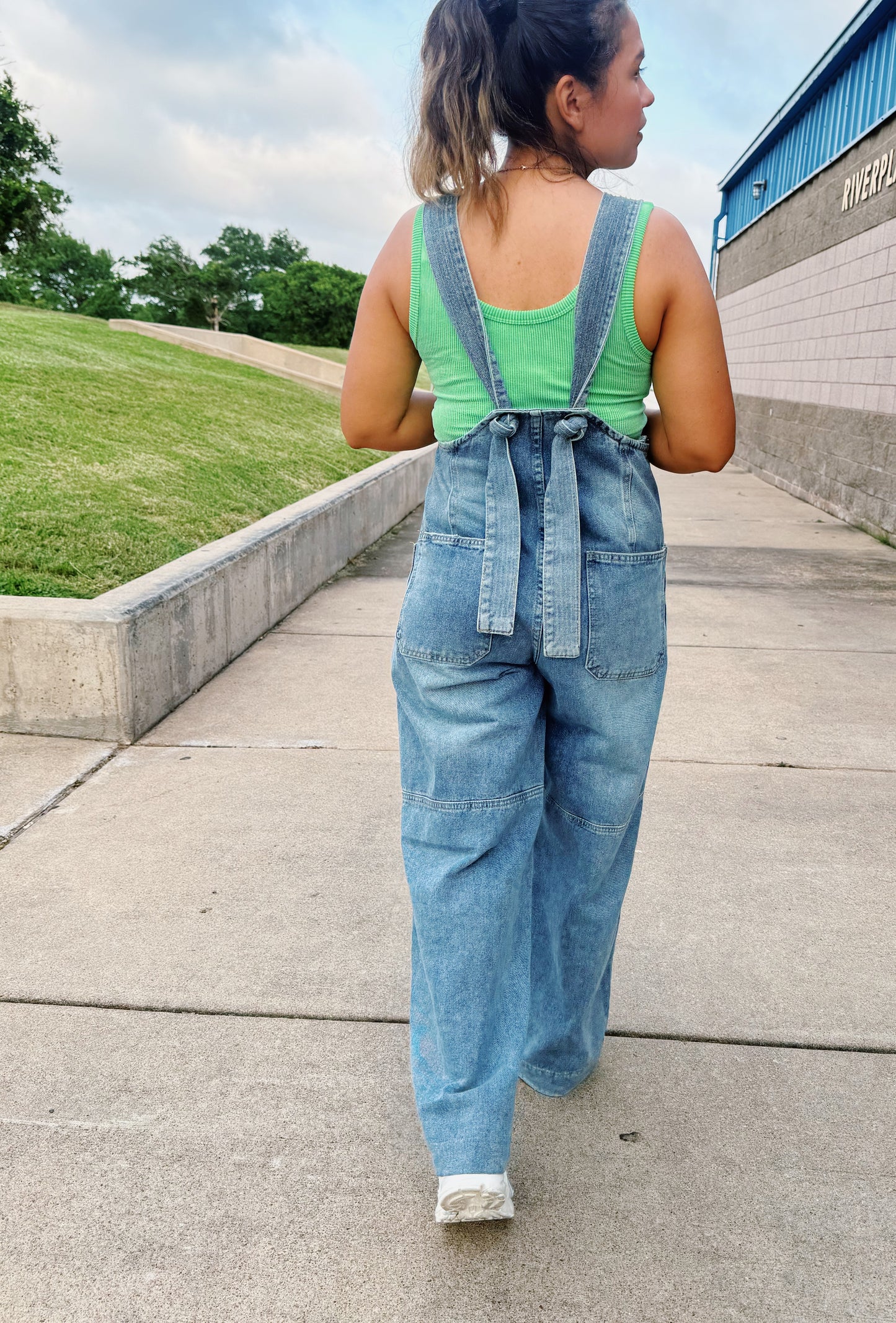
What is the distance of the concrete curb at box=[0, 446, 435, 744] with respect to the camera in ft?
13.6

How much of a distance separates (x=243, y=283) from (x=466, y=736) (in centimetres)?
8281

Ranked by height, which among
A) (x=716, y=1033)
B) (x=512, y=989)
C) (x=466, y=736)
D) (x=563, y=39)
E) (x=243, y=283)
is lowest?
(x=716, y=1033)

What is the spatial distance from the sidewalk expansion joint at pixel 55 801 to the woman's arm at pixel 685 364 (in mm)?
2444

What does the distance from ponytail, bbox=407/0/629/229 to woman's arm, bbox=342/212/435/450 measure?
111mm

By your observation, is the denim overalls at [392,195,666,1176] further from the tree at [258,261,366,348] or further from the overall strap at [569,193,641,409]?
the tree at [258,261,366,348]

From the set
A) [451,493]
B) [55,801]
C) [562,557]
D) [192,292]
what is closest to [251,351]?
[55,801]

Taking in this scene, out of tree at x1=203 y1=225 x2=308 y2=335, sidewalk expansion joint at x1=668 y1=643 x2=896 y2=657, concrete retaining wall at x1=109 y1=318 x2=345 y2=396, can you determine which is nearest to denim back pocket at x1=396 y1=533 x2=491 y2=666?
sidewalk expansion joint at x1=668 y1=643 x2=896 y2=657

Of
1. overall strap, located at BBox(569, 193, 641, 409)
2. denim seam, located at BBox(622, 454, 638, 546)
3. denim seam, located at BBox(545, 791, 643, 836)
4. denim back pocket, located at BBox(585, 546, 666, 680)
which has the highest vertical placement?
overall strap, located at BBox(569, 193, 641, 409)

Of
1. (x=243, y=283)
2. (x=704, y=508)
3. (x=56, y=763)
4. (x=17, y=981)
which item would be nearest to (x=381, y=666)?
(x=56, y=763)

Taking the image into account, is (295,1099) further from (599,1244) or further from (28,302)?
(28,302)

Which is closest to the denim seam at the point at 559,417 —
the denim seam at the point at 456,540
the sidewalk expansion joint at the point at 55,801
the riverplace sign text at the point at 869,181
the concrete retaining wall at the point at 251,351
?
the denim seam at the point at 456,540

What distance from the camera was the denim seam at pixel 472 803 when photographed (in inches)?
69.4

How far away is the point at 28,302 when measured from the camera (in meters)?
62.2

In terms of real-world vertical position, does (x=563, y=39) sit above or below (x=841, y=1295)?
above
